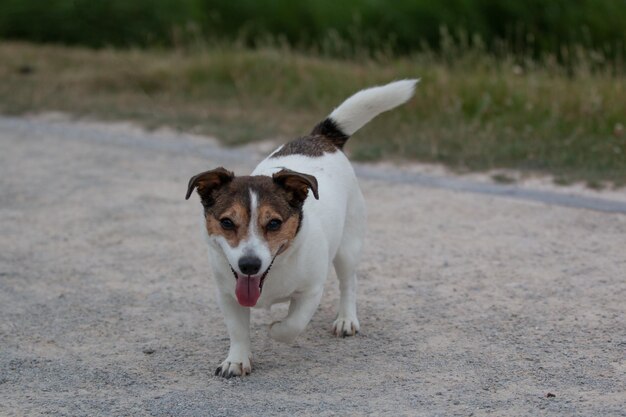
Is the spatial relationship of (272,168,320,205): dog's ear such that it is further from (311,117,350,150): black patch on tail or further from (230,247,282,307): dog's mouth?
(311,117,350,150): black patch on tail

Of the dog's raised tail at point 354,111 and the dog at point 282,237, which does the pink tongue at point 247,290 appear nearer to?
the dog at point 282,237

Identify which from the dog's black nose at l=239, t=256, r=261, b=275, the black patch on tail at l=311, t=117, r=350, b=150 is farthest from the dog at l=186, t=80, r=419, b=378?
the black patch on tail at l=311, t=117, r=350, b=150

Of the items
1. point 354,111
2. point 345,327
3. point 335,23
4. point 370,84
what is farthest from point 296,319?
point 335,23

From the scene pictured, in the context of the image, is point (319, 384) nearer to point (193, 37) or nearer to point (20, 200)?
point (20, 200)

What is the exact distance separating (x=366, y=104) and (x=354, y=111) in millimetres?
79

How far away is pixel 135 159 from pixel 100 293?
3.94 meters

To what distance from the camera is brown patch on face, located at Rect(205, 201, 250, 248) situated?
456 cm

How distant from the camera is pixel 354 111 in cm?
591

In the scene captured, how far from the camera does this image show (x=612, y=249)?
268 inches

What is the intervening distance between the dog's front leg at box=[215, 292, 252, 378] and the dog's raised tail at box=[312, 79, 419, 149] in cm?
133

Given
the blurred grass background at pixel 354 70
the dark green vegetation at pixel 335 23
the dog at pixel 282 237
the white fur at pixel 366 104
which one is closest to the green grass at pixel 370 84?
the blurred grass background at pixel 354 70

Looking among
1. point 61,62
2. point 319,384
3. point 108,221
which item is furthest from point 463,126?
point 61,62

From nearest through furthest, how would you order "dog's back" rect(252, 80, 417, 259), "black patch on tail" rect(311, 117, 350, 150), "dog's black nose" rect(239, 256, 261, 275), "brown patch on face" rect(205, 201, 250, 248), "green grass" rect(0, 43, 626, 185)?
"dog's black nose" rect(239, 256, 261, 275) < "brown patch on face" rect(205, 201, 250, 248) < "dog's back" rect(252, 80, 417, 259) < "black patch on tail" rect(311, 117, 350, 150) < "green grass" rect(0, 43, 626, 185)

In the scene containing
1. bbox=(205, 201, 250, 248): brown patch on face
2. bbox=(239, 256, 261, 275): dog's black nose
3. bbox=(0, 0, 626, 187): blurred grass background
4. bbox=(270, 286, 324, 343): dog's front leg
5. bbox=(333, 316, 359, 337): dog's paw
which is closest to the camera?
bbox=(239, 256, 261, 275): dog's black nose
